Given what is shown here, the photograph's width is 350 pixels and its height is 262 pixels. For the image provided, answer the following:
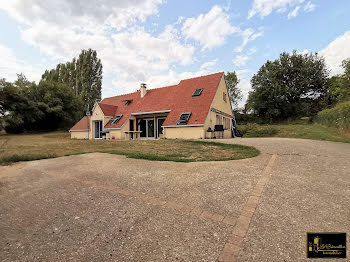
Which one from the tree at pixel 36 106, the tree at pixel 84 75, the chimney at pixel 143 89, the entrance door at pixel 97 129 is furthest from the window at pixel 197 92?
the tree at pixel 84 75

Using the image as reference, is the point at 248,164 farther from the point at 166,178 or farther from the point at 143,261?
the point at 143,261

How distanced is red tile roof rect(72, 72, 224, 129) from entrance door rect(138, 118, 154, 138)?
1408mm

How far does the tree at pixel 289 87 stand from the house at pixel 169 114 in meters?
18.9

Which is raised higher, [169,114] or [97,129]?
[169,114]

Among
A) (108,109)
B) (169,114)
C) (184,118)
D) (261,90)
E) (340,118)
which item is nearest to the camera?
(184,118)

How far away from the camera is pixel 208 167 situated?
521 centimetres

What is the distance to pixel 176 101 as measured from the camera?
18031 millimetres

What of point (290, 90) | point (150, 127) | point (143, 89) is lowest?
point (150, 127)

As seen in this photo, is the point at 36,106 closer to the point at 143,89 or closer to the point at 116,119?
the point at 116,119

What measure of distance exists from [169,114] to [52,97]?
22229 millimetres

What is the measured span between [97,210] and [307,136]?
16.6 meters

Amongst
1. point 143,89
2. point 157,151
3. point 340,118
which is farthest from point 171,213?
point 340,118

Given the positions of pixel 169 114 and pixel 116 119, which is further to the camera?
pixel 116 119

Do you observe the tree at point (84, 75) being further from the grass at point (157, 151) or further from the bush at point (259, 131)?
the bush at point (259, 131)
